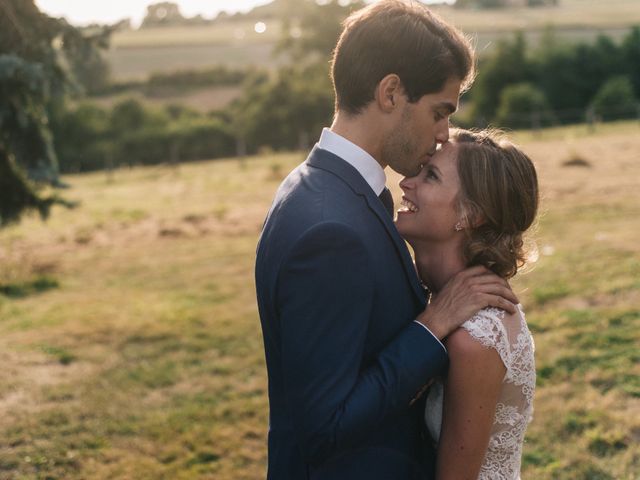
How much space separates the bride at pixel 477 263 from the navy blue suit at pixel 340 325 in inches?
6.0

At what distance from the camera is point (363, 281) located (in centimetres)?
183

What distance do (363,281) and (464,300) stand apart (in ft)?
1.52

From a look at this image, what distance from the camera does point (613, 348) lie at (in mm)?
6133

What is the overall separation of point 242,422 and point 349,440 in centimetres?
385

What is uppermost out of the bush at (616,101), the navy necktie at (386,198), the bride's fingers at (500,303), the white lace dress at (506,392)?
the navy necktie at (386,198)

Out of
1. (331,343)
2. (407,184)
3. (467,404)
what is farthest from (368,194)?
(467,404)

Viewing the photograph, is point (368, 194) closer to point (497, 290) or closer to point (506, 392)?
point (497, 290)

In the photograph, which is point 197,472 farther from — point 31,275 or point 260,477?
point 31,275

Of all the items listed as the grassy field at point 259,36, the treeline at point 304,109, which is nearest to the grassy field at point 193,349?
the treeline at point 304,109

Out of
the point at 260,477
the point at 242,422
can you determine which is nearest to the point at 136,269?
the point at 242,422

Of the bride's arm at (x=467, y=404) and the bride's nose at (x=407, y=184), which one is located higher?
the bride's nose at (x=407, y=184)

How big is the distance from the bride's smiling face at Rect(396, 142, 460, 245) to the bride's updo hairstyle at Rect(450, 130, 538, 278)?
0.03 m

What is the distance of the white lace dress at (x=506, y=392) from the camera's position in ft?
6.99

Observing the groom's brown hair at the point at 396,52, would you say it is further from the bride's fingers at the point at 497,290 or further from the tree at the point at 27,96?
the tree at the point at 27,96
